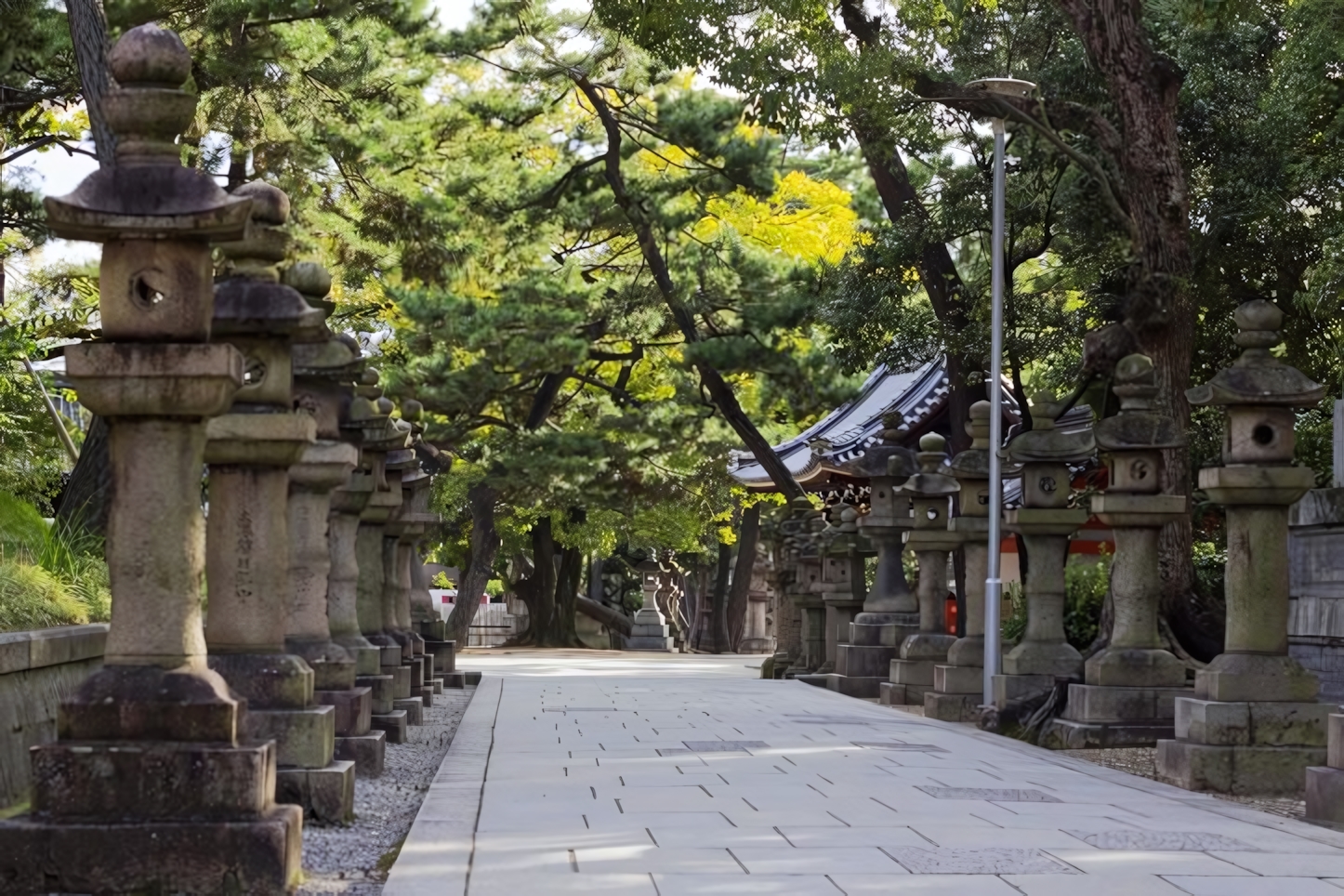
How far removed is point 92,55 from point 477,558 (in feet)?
69.4

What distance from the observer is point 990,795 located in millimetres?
10297

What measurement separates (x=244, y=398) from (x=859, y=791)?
4354mm

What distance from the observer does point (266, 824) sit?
6.59m

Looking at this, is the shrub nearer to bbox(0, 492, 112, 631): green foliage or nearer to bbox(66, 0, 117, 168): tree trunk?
bbox(0, 492, 112, 631): green foliage

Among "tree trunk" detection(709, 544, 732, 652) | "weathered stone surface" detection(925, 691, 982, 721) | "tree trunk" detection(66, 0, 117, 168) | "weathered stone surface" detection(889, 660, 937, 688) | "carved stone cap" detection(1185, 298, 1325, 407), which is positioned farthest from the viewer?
"tree trunk" detection(709, 544, 732, 652)

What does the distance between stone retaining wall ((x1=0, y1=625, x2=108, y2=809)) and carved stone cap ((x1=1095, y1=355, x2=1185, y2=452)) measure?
321 inches

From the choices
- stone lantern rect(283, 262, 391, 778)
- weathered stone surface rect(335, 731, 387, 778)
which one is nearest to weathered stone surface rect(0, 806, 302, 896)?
stone lantern rect(283, 262, 391, 778)

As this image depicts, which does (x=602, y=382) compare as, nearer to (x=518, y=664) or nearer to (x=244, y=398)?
(x=518, y=664)

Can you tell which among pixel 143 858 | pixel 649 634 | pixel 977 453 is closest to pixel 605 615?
pixel 649 634

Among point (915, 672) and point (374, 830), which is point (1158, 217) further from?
point (374, 830)

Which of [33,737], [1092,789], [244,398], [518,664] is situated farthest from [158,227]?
[518,664]

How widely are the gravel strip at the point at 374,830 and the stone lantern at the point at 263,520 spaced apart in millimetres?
297

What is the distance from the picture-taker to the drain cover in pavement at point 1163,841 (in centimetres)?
819

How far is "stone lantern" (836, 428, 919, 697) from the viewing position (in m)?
21.2
